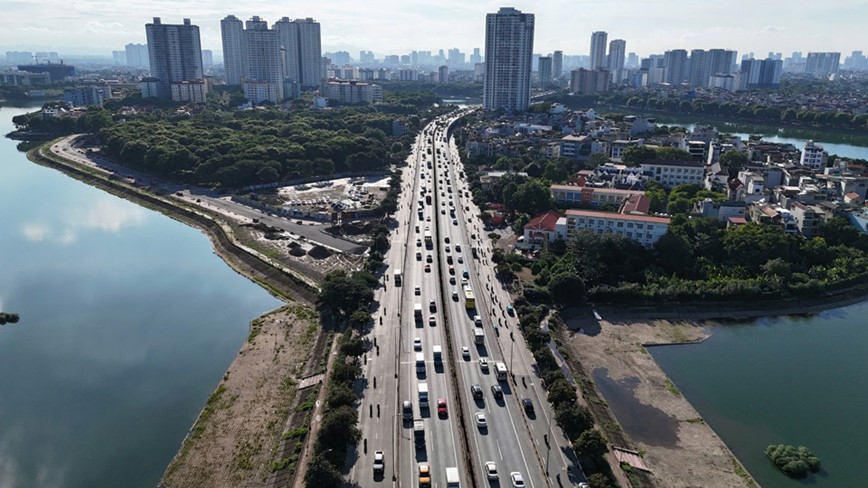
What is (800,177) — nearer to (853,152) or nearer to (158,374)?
(853,152)

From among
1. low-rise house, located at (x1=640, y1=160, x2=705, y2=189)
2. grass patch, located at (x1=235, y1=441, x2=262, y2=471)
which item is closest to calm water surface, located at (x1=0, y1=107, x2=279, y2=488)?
grass patch, located at (x1=235, y1=441, x2=262, y2=471)

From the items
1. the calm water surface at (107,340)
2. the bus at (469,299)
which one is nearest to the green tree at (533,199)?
the bus at (469,299)

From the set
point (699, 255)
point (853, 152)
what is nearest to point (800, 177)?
point (699, 255)

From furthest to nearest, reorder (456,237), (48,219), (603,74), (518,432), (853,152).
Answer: (603,74) → (853,152) → (48,219) → (456,237) → (518,432)

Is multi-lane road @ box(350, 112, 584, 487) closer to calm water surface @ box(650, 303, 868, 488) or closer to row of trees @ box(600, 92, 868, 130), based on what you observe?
calm water surface @ box(650, 303, 868, 488)

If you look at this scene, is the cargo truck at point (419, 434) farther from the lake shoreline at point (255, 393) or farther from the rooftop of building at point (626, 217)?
the rooftop of building at point (626, 217)
